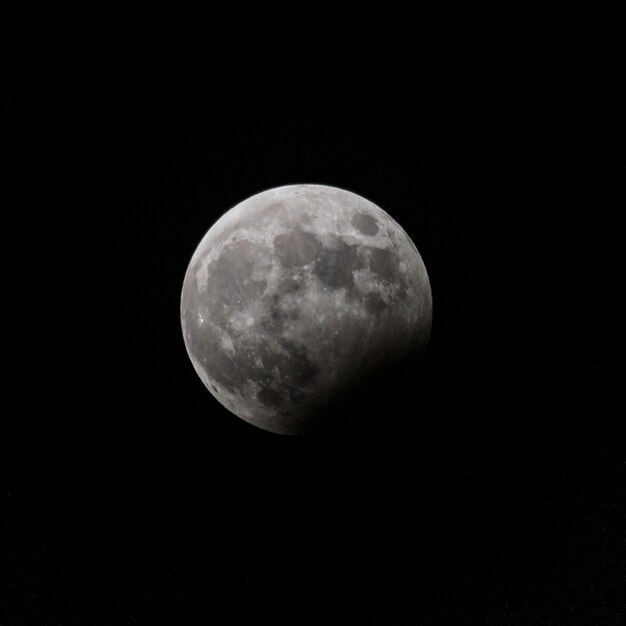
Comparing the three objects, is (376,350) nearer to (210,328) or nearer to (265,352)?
(265,352)

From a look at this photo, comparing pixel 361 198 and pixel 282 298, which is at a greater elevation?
pixel 361 198

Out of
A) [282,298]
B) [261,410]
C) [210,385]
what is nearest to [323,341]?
[282,298]

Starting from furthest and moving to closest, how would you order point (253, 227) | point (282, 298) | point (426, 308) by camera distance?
point (426, 308) → point (253, 227) → point (282, 298)

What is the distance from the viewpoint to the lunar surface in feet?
9.24

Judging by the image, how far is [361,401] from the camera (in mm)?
3031

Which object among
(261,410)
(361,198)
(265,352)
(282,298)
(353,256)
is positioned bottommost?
(261,410)

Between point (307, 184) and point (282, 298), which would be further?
point (307, 184)

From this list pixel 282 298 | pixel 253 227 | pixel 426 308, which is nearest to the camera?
pixel 282 298

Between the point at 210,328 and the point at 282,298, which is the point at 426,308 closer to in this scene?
the point at 282,298

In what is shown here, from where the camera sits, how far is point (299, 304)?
2801 mm

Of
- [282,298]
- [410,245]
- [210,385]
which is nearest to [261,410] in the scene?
[210,385]

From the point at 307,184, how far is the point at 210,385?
1167mm

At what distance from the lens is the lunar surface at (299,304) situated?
2.82 meters

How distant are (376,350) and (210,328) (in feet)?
2.61
